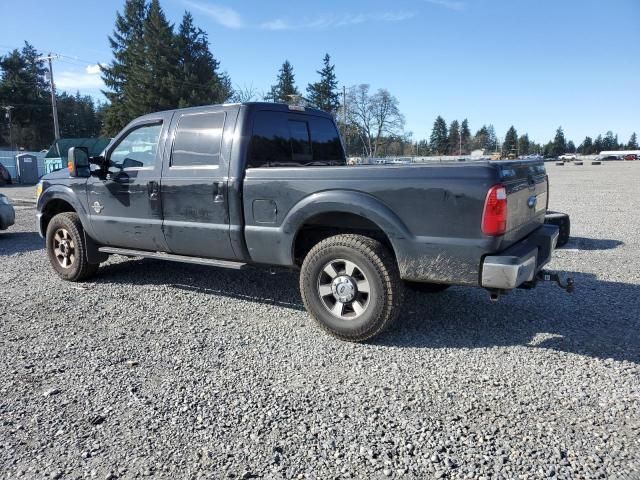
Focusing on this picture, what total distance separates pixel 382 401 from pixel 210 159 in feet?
9.57

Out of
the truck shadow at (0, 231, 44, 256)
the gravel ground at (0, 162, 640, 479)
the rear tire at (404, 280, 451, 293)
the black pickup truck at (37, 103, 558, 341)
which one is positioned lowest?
the gravel ground at (0, 162, 640, 479)

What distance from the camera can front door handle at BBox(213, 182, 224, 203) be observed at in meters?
4.63

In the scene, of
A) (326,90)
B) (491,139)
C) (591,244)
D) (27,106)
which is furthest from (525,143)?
(591,244)

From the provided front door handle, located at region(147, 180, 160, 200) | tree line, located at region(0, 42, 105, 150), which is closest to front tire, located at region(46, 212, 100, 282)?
front door handle, located at region(147, 180, 160, 200)

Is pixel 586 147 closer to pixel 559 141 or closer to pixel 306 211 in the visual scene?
pixel 559 141

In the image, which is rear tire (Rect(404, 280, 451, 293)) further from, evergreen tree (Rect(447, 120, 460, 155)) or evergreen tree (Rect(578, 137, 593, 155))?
evergreen tree (Rect(578, 137, 593, 155))

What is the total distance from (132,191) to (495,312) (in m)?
4.10

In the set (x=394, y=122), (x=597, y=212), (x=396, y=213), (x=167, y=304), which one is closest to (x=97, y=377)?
(x=167, y=304)

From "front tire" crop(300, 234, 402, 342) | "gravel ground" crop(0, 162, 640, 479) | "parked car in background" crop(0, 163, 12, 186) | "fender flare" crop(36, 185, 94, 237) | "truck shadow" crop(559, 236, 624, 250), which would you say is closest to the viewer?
Answer: "gravel ground" crop(0, 162, 640, 479)

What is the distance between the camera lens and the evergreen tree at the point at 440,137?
13675 centimetres

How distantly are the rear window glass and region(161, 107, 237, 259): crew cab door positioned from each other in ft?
0.95

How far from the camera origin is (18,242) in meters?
9.39

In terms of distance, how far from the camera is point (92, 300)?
541 centimetres

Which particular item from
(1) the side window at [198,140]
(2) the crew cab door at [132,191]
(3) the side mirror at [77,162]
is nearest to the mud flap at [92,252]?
(2) the crew cab door at [132,191]
